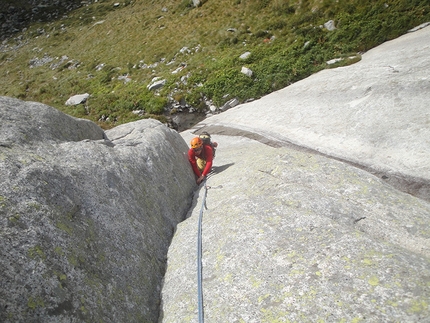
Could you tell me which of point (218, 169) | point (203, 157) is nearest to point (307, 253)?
point (218, 169)

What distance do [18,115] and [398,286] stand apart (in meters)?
11.6

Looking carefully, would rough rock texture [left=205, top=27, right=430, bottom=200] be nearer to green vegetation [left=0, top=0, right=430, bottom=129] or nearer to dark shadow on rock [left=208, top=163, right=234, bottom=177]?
dark shadow on rock [left=208, top=163, right=234, bottom=177]

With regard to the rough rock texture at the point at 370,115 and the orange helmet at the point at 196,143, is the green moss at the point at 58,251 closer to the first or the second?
the orange helmet at the point at 196,143

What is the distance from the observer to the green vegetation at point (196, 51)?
27.3m

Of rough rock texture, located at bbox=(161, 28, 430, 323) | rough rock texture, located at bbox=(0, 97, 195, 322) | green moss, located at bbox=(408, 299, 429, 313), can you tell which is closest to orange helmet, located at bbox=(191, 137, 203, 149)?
rough rock texture, located at bbox=(161, 28, 430, 323)

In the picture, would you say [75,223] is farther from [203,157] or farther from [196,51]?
[196,51]

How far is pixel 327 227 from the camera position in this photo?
7.39 m

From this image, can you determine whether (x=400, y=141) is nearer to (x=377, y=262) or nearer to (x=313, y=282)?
(x=377, y=262)

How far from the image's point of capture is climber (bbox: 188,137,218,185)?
1412 cm

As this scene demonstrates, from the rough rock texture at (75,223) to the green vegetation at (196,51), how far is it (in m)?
20.8

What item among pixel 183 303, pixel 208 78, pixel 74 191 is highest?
pixel 74 191

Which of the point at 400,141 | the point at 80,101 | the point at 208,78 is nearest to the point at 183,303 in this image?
the point at 400,141

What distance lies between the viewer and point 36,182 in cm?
652

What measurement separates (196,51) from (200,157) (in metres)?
26.9
